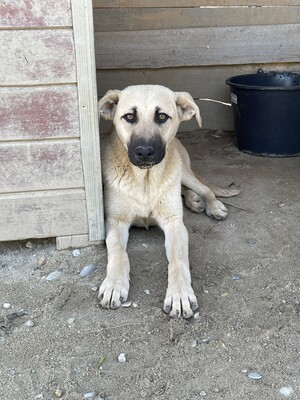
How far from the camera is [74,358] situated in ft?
7.10

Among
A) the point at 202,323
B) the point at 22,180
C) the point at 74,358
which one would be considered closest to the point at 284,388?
the point at 202,323

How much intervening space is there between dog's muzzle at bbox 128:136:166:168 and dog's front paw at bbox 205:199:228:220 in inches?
35.3

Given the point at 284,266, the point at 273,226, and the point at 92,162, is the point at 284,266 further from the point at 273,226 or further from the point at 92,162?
the point at 92,162

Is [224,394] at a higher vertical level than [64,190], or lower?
lower

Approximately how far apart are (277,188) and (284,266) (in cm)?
122

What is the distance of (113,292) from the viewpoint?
2.52m

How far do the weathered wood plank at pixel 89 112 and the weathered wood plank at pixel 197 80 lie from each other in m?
2.28

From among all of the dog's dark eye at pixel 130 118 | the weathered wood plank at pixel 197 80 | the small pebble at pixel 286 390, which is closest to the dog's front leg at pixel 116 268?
the dog's dark eye at pixel 130 118

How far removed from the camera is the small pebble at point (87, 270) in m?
2.81

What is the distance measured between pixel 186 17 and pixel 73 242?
9.51ft

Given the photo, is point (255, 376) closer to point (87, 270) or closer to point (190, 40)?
point (87, 270)

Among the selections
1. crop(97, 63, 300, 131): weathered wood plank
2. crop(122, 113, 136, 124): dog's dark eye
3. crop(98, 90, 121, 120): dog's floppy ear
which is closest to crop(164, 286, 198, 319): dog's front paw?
crop(122, 113, 136, 124): dog's dark eye

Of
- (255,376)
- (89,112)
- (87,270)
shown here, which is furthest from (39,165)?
(255,376)

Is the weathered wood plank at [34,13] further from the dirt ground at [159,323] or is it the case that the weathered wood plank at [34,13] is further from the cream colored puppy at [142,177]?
the dirt ground at [159,323]
